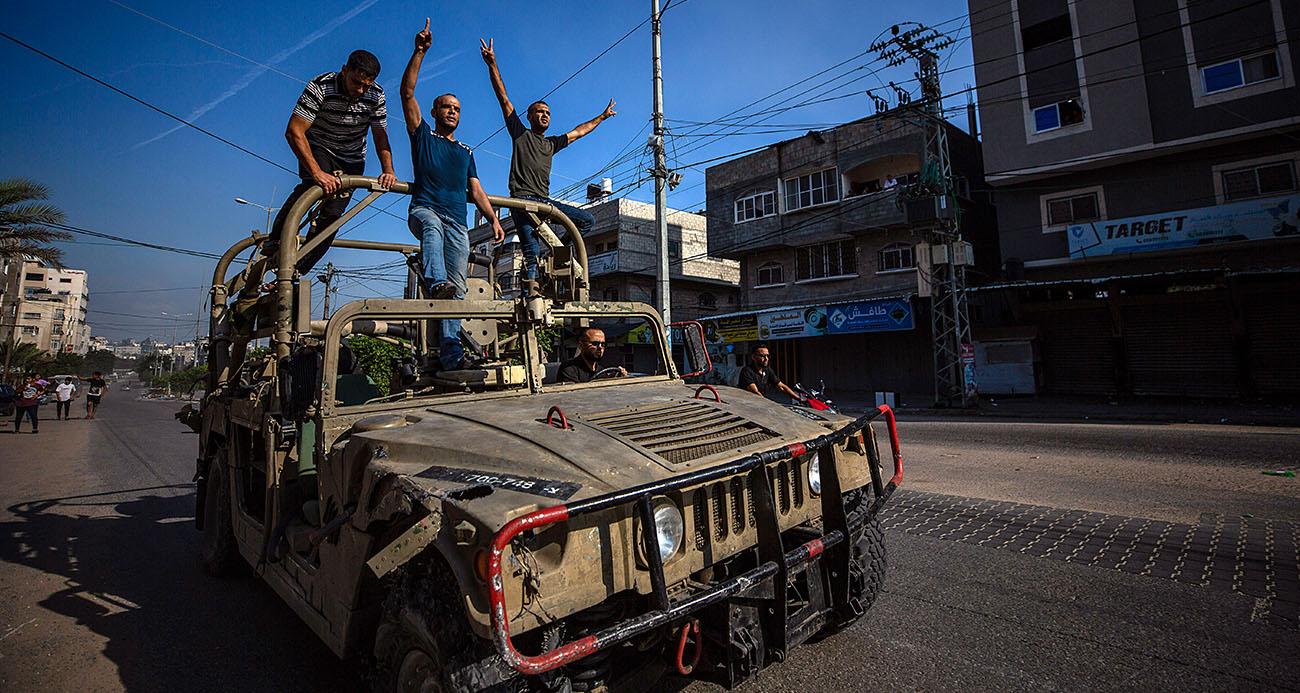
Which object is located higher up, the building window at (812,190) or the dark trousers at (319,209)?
the building window at (812,190)

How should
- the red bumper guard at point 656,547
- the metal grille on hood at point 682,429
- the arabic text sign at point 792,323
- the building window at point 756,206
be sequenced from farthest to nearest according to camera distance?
the building window at point 756,206, the arabic text sign at point 792,323, the metal grille on hood at point 682,429, the red bumper guard at point 656,547

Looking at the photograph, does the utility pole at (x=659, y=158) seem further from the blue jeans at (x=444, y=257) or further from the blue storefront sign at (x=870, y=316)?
the blue jeans at (x=444, y=257)

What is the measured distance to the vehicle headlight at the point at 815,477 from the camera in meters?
2.69

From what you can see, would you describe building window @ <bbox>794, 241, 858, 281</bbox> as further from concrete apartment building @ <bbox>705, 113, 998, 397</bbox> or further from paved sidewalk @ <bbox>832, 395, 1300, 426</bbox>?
paved sidewalk @ <bbox>832, 395, 1300, 426</bbox>

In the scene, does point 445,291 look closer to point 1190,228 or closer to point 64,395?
point 1190,228

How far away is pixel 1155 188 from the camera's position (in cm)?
1639

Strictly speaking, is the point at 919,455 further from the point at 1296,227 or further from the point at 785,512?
the point at 1296,227

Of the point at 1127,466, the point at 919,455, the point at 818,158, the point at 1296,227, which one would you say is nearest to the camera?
the point at 1127,466

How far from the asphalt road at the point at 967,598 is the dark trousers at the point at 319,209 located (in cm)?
243

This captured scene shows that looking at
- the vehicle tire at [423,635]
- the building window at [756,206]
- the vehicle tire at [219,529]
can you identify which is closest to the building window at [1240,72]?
the building window at [756,206]

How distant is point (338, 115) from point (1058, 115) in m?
19.9

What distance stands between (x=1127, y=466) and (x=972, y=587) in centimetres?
560

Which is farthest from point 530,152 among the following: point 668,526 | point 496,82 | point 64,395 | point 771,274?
point 64,395

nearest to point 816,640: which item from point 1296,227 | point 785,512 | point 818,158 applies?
point 785,512
